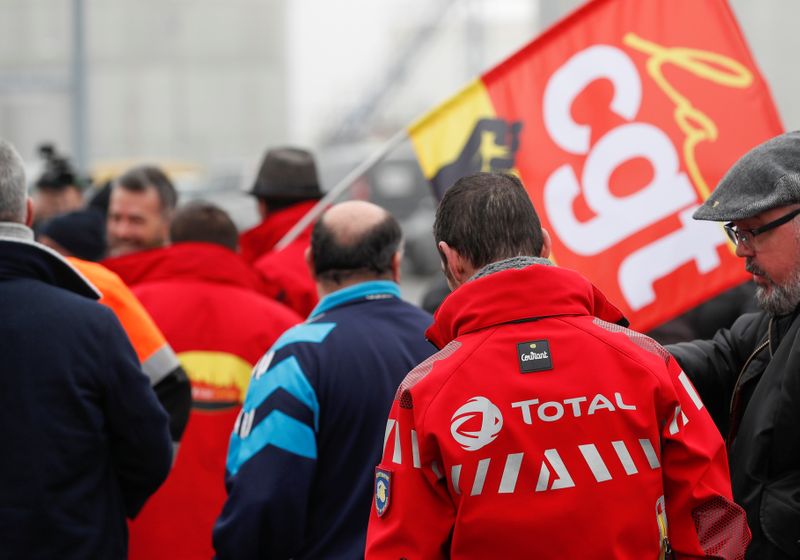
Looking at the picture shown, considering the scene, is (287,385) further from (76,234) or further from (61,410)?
(76,234)

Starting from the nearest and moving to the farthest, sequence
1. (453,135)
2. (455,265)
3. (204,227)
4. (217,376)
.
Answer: (455,265)
(217,376)
(453,135)
(204,227)

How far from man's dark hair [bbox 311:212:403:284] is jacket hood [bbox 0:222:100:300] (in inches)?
28.8

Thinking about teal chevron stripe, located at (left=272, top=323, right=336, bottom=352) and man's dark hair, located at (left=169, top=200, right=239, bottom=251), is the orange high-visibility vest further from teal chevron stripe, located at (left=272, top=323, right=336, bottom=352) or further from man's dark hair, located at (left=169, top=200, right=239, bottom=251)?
man's dark hair, located at (left=169, top=200, right=239, bottom=251)

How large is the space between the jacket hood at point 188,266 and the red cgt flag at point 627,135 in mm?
886

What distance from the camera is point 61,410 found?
3.37 metres

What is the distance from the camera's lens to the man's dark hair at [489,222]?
275cm

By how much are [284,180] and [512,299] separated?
3.51 m

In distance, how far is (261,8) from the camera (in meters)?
39.4

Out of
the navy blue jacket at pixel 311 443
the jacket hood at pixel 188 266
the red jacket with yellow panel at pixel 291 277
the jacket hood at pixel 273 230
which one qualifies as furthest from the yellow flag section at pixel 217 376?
the jacket hood at pixel 273 230

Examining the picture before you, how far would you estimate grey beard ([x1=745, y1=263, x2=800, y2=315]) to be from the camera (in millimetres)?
3035

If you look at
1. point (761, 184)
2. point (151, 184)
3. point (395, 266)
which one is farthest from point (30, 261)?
point (151, 184)

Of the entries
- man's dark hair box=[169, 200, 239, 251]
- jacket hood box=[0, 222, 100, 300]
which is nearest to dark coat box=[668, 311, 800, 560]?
jacket hood box=[0, 222, 100, 300]

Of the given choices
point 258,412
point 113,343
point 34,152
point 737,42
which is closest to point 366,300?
point 258,412

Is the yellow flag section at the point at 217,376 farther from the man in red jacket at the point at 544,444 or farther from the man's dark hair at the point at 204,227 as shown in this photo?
the man in red jacket at the point at 544,444
